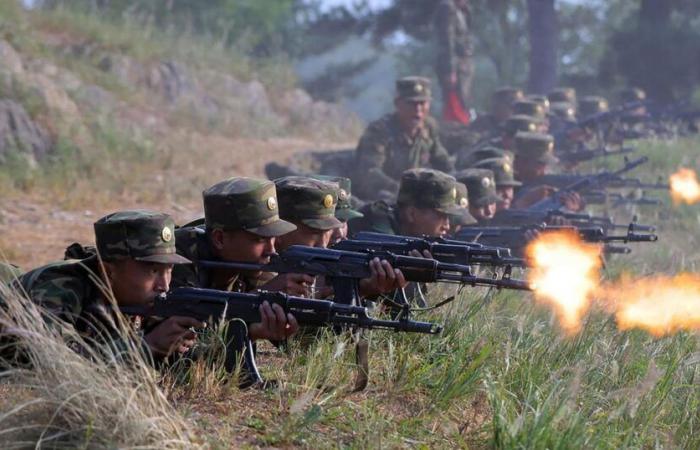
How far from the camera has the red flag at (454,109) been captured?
2323 centimetres

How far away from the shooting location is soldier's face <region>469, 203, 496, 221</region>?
10.1 meters

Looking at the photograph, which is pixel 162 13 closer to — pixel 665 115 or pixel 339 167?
pixel 665 115

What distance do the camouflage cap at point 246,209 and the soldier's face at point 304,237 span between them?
0.56 m

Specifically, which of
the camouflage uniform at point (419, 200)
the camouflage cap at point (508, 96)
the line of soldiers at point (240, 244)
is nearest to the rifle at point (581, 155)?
the camouflage cap at point (508, 96)

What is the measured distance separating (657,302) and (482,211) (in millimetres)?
1795

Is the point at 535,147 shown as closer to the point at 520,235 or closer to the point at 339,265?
the point at 520,235

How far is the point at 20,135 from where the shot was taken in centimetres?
1506

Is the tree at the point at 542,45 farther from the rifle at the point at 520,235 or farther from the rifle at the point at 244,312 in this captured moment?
the rifle at the point at 244,312

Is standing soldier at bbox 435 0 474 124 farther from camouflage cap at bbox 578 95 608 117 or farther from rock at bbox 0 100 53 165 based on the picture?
rock at bbox 0 100 53 165

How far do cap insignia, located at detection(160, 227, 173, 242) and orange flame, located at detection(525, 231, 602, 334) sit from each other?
365 cm

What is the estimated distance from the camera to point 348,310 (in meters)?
5.20

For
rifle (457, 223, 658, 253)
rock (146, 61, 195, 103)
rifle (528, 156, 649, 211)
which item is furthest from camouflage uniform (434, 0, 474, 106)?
rifle (457, 223, 658, 253)

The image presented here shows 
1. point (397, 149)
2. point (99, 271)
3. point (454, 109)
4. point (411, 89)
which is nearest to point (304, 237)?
point (99, 271)

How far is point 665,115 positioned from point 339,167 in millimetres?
8690
